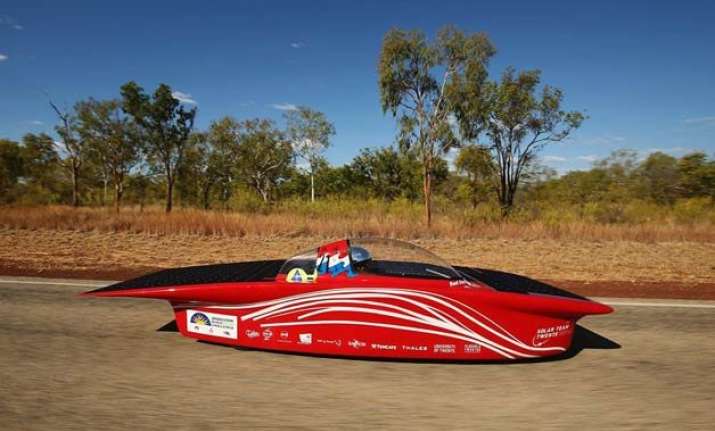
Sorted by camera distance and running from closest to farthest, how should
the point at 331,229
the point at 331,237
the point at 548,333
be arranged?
the point at 548,333, the point at 331,237, the point at 331,229

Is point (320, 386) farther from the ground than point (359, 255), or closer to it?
closer to it

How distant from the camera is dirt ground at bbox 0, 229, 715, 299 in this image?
744cm

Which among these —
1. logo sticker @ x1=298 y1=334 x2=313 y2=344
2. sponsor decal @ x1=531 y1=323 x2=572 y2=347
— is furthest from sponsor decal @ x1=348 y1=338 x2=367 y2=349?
sponsor decal @ x1=531 y1=323 x2=572 y2=347

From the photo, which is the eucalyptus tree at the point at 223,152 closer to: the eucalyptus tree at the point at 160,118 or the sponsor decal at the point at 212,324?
the eucalyptus tree at the point at 160,118

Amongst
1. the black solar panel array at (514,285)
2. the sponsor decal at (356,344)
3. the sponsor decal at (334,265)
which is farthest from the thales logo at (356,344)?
the black solar panel array at (514,285)

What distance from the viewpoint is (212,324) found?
359 centimetres

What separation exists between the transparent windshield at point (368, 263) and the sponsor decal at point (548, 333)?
0.84 meters

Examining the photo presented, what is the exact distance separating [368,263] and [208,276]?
1.72 m

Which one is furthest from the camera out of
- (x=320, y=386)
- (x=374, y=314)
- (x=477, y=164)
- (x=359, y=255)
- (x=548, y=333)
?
(x=477, y=164)

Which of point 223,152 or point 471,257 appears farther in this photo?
point 223,152

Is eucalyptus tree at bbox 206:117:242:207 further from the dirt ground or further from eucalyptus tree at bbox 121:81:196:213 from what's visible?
the dirt ground

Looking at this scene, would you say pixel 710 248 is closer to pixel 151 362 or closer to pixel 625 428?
pixel 625 428

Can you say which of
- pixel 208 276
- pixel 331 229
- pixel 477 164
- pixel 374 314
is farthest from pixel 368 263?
pixel 477 164

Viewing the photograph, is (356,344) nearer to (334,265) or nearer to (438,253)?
(334,265)
